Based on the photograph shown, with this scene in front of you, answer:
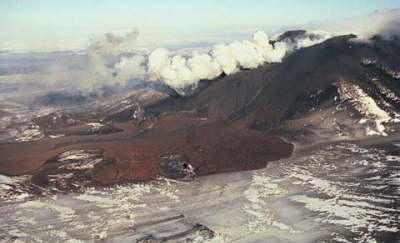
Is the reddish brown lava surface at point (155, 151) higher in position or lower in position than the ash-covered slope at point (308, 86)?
lower

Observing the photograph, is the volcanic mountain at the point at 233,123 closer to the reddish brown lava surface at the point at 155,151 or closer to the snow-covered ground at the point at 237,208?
the reddish brown lava surface at the point at 155,151

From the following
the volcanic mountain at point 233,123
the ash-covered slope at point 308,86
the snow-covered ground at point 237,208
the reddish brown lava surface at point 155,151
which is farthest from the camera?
the ash-covered slope at point 308,86

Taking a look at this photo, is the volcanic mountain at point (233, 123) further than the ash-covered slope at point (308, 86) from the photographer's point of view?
No

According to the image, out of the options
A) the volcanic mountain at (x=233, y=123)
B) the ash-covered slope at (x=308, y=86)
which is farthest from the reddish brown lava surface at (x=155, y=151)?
the ash-covered slope at (x=308, y=86)

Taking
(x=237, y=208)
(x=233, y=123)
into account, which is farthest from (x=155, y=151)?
(x=233, y=123)

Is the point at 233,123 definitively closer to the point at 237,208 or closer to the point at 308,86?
the point at 308,86
